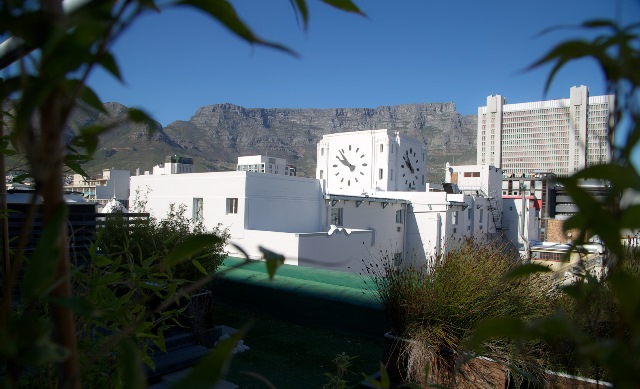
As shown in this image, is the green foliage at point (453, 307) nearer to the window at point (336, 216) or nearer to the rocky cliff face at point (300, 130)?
the window at point (336, 216)

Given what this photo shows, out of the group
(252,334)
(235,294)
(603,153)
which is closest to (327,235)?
(235,294)

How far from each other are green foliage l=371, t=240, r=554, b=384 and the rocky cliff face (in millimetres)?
75142

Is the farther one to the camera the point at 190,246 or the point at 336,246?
Result: the point at 336,246

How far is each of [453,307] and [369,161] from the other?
24.5 m

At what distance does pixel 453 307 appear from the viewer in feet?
11.1

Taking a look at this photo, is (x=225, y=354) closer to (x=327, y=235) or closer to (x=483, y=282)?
(x=483, y=282)

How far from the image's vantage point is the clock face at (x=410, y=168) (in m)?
28.6

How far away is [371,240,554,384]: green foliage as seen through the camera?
10.8 ft

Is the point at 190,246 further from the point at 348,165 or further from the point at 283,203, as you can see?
the point at 348,165

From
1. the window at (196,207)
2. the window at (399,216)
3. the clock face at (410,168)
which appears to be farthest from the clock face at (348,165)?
the window at (196,207)

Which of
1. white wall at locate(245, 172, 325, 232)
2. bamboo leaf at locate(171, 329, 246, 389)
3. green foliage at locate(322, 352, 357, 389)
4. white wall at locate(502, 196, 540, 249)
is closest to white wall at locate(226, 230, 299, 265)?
white wall at locate(245, 172, 325, 232)

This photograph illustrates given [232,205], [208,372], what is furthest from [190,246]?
[232,205]

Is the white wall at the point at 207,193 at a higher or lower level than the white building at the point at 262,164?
lower

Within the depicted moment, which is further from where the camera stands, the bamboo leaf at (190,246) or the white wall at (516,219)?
the white wall at (516,219)
